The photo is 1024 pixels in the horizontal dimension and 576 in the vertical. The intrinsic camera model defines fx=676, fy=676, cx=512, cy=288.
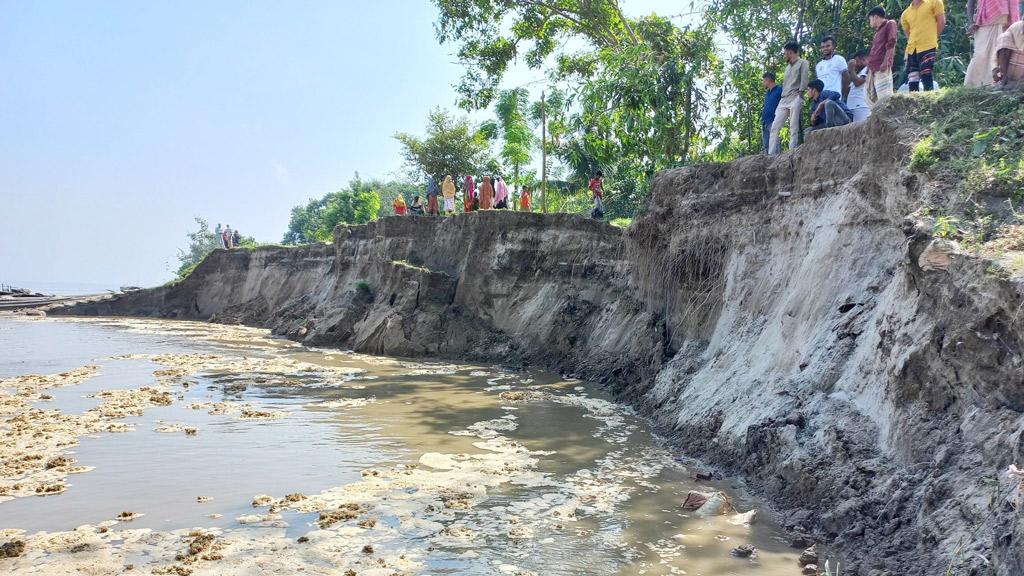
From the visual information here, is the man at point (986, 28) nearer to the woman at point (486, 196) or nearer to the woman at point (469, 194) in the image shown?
the woman at point (486, 196)

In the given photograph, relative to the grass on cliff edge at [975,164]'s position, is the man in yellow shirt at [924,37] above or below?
above

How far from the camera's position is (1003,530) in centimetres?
340

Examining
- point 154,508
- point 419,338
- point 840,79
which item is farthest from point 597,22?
point 154,508

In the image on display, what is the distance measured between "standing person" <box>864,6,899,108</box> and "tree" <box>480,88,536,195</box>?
1787 cm

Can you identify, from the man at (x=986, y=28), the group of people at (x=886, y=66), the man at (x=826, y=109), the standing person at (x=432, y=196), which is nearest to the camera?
the group of people at (x=886, y=66)

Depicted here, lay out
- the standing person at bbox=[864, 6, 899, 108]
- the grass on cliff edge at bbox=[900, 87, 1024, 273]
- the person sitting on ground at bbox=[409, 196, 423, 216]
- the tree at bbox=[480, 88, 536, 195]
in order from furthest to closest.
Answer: the tree at bbox=[480, 88, 536, 195] < the person sitting on ground at bbox=[409, 196, 423, 216] < the standing person at bbox=[864, 6, 899, 108] < the grass on cliff edge at bbox=[900, 87, 1024, 273]

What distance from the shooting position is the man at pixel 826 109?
853 cm

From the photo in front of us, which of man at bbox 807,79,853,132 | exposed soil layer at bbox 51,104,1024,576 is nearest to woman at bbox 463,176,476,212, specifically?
exposed soil layer at bbox 51,104,1024,576

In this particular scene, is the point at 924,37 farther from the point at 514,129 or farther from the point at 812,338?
the point at 514,129

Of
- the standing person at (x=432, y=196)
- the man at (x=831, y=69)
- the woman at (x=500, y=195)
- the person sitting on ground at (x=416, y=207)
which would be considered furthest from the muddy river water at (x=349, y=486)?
the person sitting on ground at (x=416, y=207)

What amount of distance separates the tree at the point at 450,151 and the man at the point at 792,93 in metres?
22.6

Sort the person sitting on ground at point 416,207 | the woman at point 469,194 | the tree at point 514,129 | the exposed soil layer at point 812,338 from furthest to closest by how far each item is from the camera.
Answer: the tree at point 514,129 → the person sitting on ground at point 416,207 → the woman at point 469,194 → the exposed soil layer at point 812,338

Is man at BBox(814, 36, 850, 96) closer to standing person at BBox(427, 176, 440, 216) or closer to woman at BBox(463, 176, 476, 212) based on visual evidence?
woman at BBox(463, 176, 476, 212)

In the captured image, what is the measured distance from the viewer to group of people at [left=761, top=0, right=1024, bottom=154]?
698cm
